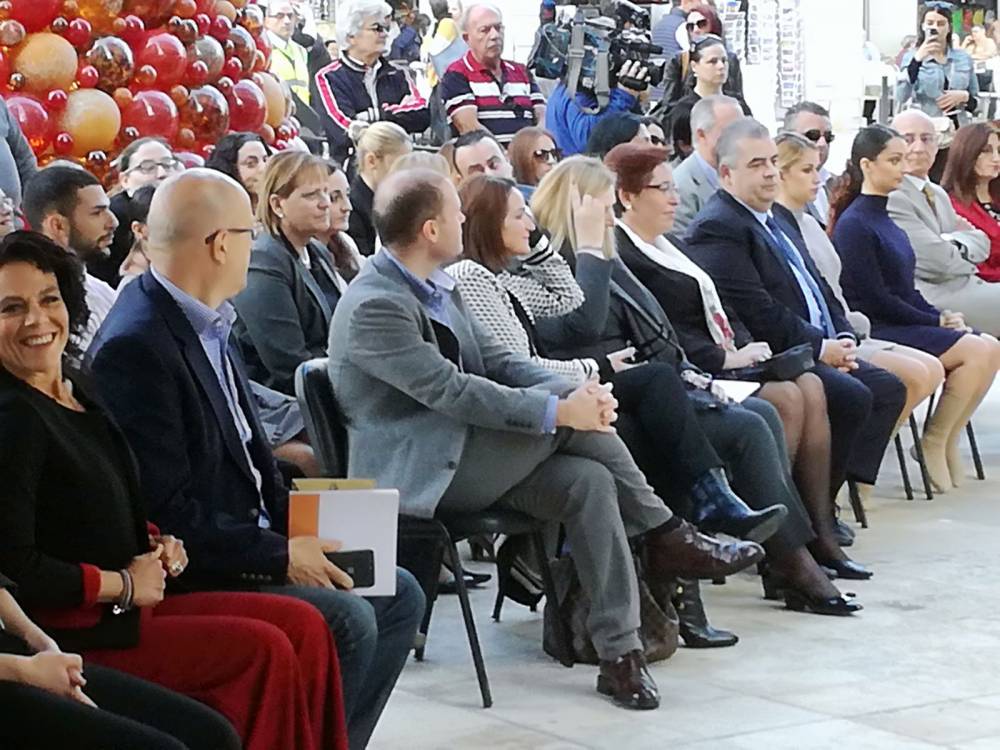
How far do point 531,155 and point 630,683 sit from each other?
2.90 metres

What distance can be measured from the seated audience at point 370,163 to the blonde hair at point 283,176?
142 centimetres

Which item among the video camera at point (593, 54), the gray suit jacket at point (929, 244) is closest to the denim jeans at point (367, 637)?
the gray suit jacket at point (929, 244)

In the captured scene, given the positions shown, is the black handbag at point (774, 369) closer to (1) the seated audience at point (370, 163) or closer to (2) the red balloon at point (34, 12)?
(1) the seated audience at point (370, 163)

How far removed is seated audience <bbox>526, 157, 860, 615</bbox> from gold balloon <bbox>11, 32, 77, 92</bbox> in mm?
1884

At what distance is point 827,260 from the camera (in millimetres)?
7043

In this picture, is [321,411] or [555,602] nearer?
[321,411]

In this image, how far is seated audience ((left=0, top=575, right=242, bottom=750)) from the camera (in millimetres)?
2707

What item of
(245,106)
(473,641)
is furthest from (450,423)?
(245,106)

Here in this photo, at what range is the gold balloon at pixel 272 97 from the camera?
754 cm

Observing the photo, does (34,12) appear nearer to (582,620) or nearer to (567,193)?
(567,193)

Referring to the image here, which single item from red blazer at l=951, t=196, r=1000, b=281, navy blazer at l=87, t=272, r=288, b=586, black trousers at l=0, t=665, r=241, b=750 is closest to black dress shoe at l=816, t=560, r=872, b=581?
navy blazer at l=87, t=272, r=288, b=586

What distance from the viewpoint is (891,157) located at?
24.1ft

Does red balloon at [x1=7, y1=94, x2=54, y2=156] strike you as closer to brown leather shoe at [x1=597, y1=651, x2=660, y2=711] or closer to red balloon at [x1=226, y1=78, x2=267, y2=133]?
red balloon at [x1=226, y1=78, x2=267, y2=133]

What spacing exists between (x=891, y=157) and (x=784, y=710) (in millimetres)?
3428
